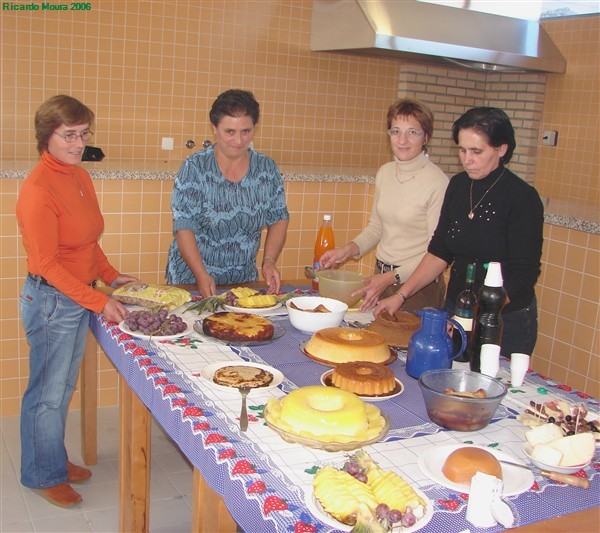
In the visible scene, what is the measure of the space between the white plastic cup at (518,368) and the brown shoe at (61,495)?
1.85m

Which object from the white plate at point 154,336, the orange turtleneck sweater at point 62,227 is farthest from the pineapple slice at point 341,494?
the orange turtleneck sweater at point 62,227

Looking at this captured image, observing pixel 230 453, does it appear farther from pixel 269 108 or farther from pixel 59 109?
pixel 269 108

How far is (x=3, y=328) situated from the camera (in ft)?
11.5

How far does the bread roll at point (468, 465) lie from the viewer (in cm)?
135

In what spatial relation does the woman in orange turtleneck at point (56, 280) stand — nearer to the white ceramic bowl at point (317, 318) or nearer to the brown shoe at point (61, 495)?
the brown shoe at point (61, 495)

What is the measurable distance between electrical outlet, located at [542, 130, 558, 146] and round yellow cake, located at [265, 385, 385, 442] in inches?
196

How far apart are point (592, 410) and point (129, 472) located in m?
1.50

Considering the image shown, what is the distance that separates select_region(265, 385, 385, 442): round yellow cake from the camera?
4.87ft

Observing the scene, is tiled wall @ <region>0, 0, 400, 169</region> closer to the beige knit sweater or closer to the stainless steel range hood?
the stainless steel range hood

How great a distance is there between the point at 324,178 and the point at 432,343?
242 cm

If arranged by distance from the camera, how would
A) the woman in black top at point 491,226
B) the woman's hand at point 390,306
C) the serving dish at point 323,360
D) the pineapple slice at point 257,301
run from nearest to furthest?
the serving dish at point 323,360
the woman in black top at point 491,226
the woman's hand at point 390,306
the pineapple slice at point 257,301

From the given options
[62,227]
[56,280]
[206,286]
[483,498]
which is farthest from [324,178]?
[483,498]

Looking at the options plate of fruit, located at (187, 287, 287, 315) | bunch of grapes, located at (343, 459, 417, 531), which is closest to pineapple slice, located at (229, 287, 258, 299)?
plate of fruit, located at (187, 287, 287, 315)

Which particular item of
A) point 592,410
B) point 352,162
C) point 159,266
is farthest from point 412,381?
point 352,162
